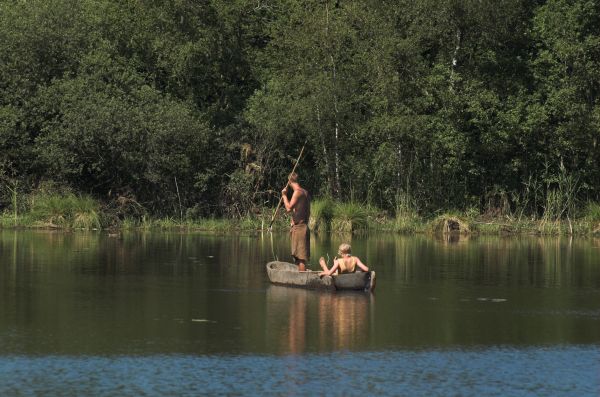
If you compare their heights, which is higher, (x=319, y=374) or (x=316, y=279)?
(x=316, y=279)

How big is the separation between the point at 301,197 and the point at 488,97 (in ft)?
76.3

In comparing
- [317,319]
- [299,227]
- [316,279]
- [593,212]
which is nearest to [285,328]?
[317,319]

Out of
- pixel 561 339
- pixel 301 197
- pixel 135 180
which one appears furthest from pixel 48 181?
pixel 561 339

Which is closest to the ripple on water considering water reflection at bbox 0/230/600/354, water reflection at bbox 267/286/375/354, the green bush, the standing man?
water reflection at bbox 0/230/600/354

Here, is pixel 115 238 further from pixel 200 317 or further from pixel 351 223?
pixel 200 317

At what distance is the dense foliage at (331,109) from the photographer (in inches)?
1799

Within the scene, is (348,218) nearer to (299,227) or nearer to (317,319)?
(299,227)

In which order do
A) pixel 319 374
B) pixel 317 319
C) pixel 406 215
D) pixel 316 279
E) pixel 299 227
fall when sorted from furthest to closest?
pixel 406 215 → pixel 299 227 → pixel 316 279 → pixel 317 319 → pixel 319 374

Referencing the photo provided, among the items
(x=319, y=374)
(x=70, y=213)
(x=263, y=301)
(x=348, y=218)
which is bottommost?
(x=319, y=374)

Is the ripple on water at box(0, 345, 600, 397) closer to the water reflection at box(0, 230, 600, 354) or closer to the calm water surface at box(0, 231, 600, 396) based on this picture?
the calm water surface at box(0, 231, 600, 396)

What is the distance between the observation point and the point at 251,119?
4812 centimetres

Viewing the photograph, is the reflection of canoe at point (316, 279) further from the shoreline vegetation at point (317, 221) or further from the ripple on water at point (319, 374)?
the shoreline vegetation at point (317, 221)

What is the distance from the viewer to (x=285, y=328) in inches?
711

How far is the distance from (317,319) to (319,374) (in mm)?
4723
